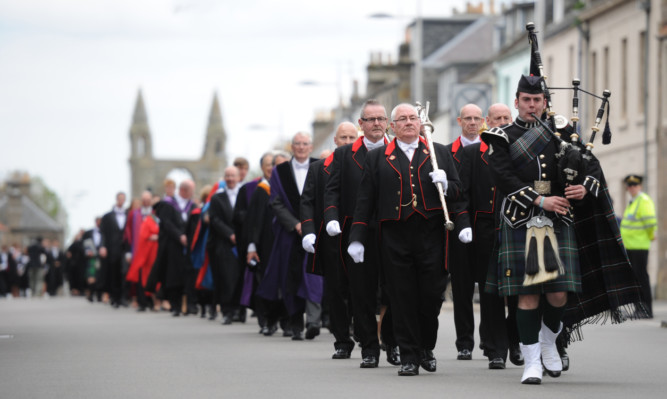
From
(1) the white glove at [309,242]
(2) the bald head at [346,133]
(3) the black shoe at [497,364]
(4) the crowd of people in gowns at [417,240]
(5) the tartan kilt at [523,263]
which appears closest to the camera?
(5) the tartan kilt at [523,263]

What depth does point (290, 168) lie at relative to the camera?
18188 millimetres

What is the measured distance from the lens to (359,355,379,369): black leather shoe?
13.2 metres

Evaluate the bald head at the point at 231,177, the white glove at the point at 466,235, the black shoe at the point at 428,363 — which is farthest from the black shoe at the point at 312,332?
the bald head at the point at 231,177

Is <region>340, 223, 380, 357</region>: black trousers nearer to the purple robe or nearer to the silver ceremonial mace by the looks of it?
the silver ceremonial mace

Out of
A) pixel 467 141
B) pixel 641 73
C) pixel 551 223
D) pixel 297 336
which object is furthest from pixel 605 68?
pixel 551 223

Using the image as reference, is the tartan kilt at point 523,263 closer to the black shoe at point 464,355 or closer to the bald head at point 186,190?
the black shoe at point 464,355

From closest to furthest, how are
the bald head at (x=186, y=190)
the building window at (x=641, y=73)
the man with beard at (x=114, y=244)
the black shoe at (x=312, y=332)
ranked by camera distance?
1. the black shoe at (x=312, y=332)
2. the bald head at (x=186, y=190)
3. the man with beard at (x=114, y=244)
4. the building window at (x=641, y=73)

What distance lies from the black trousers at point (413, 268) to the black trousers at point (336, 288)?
79.8 inches

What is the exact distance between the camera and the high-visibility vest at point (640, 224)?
76.4 feet

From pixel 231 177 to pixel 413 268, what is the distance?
438 inches

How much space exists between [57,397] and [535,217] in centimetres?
357

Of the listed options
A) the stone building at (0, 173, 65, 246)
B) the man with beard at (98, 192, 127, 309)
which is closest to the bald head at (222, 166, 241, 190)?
the man with beard at (98, 192, 127, 309)

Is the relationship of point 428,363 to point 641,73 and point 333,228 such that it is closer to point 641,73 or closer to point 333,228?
point 333,228

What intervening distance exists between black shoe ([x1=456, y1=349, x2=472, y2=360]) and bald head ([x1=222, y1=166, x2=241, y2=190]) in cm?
951
